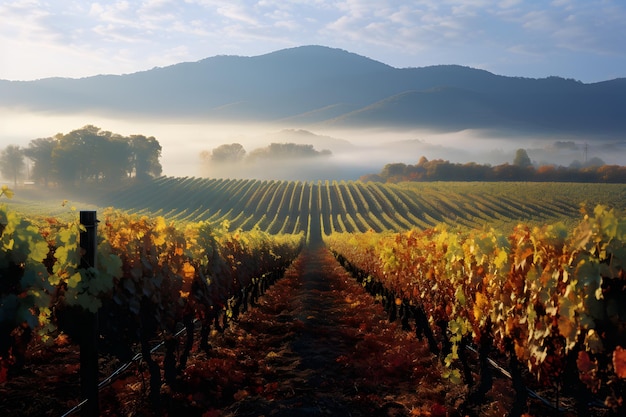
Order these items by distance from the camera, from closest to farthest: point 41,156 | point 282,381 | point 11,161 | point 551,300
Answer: point 551,300, point 282,381, point 41,156, point 11,161

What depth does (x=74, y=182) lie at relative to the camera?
354 ft

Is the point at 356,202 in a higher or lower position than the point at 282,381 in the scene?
lower

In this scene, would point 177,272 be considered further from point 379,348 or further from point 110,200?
point 110,200

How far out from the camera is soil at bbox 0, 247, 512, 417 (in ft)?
26.1

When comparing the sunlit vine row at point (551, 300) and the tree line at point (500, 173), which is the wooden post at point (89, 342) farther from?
the tree line at point (500, 173)

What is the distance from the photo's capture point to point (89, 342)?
6484mm

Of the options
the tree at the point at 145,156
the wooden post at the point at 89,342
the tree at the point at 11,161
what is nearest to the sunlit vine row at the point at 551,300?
the wooden post at the point at 89,342

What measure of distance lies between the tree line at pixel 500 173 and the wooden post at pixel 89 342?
125 meters

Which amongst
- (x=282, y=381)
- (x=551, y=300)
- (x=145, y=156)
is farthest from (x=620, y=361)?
(x=145, y=156)

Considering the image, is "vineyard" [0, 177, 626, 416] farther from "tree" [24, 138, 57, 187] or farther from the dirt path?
"tree" [24, 138, 57, 187]

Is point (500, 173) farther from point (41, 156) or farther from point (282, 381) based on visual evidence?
point (282, 381)

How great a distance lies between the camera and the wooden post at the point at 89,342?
6457 mm

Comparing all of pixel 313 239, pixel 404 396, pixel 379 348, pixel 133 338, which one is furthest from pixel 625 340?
pixel 313 239

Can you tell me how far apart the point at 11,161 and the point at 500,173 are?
11301 centimetres
